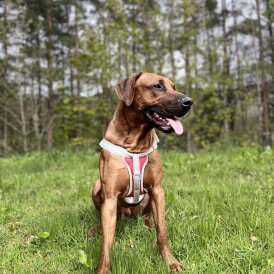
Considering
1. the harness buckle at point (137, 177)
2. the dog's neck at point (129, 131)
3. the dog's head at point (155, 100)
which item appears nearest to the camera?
the dog's head at point (155, 100)

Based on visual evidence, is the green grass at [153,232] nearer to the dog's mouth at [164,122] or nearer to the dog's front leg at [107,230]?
the dog's front leg at [107,230]

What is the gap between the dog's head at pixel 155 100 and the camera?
318 centimetres

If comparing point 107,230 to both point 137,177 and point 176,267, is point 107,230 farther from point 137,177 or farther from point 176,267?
point 176,267

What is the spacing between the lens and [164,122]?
327cm

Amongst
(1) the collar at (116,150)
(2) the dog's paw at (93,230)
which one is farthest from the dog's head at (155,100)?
(2) the dog's paw at (93,230)

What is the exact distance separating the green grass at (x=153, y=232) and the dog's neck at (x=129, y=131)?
2.67 feet

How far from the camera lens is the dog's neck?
3.45 m

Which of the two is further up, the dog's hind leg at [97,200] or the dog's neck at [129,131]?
the dog's neck at [129,131]

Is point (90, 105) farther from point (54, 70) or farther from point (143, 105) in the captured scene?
point (143, 105)

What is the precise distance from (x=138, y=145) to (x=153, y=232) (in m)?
0.85

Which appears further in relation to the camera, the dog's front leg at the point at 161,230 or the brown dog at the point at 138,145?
the brown dog at the point at 138,145

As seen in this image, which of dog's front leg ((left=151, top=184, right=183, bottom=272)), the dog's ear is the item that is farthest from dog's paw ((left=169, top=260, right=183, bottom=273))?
the dog's ear

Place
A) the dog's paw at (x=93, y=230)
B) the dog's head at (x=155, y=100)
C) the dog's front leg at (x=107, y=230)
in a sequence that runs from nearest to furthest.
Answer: the dog's front leg at (x=107, y=230) → the dog's head at (x=155, y=100) → the dog's paw at (x=93, y=230)

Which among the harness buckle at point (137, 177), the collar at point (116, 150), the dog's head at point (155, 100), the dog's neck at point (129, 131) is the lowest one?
the harness buckle at point (137, 177)
